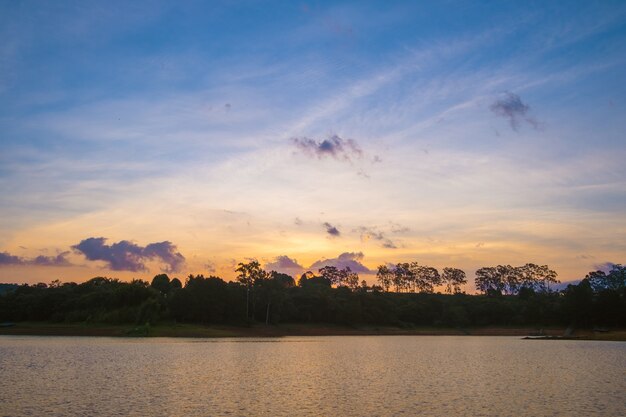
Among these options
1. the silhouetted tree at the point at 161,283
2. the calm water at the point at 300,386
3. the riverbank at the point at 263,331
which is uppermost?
the silhouetted tree at the point at 161,283

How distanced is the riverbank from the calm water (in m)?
55.5

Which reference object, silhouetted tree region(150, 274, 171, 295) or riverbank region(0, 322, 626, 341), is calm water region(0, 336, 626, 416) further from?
silhouetted tree region(150, 274, 171, 295)

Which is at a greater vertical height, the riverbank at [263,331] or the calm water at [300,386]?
the riverbank at [263,331]

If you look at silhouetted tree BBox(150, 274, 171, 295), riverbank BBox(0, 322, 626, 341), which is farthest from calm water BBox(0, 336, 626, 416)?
silhouetted tree BBox(150, 274, 171, 295)

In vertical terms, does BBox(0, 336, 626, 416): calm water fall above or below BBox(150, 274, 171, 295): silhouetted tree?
below

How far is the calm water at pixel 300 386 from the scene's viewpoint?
30984mm

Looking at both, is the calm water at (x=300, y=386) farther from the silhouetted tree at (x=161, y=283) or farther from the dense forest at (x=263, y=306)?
the silhouetted tree at (x=161, y=283)

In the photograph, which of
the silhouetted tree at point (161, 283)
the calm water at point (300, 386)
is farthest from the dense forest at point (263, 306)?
the calm water at point (300, 386)

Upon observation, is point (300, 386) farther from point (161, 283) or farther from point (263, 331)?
point (161, 283)

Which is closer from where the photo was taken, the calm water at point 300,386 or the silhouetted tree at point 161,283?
the calm water at point 300,386

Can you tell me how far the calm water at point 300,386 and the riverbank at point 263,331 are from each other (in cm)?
5552

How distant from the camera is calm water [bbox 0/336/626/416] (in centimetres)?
3098

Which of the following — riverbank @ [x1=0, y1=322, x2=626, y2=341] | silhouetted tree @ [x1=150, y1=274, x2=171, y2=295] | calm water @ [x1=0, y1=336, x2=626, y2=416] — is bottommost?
calm water @ [x1=0, y1=336, x2=626, y2=416]

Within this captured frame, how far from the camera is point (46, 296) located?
136 metres
